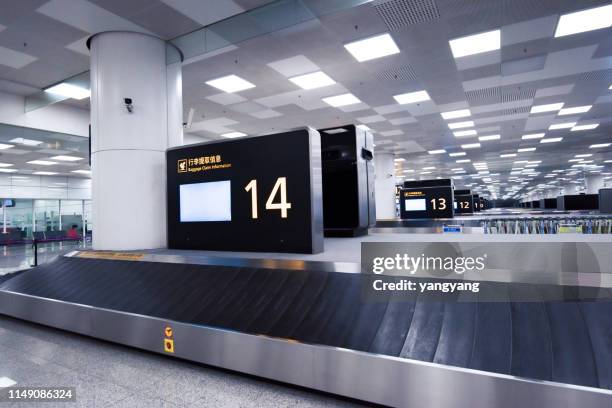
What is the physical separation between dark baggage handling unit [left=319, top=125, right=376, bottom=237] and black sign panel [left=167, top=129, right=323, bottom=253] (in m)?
1.49

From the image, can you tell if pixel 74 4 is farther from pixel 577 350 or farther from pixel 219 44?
pixel 577 350

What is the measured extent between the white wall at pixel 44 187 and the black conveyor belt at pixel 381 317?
23.8 meters

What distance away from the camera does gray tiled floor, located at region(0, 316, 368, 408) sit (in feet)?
7.30

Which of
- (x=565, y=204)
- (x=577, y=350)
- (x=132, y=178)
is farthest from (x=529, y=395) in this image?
(x=565, y=204)

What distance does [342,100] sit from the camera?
33.4 feet

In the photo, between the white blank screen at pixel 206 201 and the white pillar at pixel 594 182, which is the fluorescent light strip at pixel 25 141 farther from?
the white pillar at pixel 594 182

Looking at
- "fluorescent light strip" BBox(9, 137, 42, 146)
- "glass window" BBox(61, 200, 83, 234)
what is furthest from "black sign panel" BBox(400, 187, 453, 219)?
"glass window" BBox(61, 200, 83, 234)

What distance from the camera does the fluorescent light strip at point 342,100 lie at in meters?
9.86

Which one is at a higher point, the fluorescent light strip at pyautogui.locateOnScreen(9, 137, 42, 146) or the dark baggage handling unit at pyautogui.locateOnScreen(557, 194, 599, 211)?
the fluorescent light strip at pyautogui.locateOnScreen(9, 137, 42, 146)

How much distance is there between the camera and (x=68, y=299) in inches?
147

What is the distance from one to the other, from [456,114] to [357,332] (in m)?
11.5

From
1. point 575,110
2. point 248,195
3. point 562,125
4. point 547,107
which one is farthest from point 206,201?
point 562,125

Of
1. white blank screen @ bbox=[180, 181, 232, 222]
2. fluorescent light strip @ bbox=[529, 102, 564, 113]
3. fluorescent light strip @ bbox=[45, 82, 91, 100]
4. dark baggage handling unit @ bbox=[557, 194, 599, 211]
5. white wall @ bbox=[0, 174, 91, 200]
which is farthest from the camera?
Answer: white wall @ bbox=[0, 174, 91, 200]

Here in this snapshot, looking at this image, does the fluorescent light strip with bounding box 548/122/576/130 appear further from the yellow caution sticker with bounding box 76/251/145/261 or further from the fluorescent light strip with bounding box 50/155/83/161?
the fluorescent light strip with bounding box 50/155/83/161
